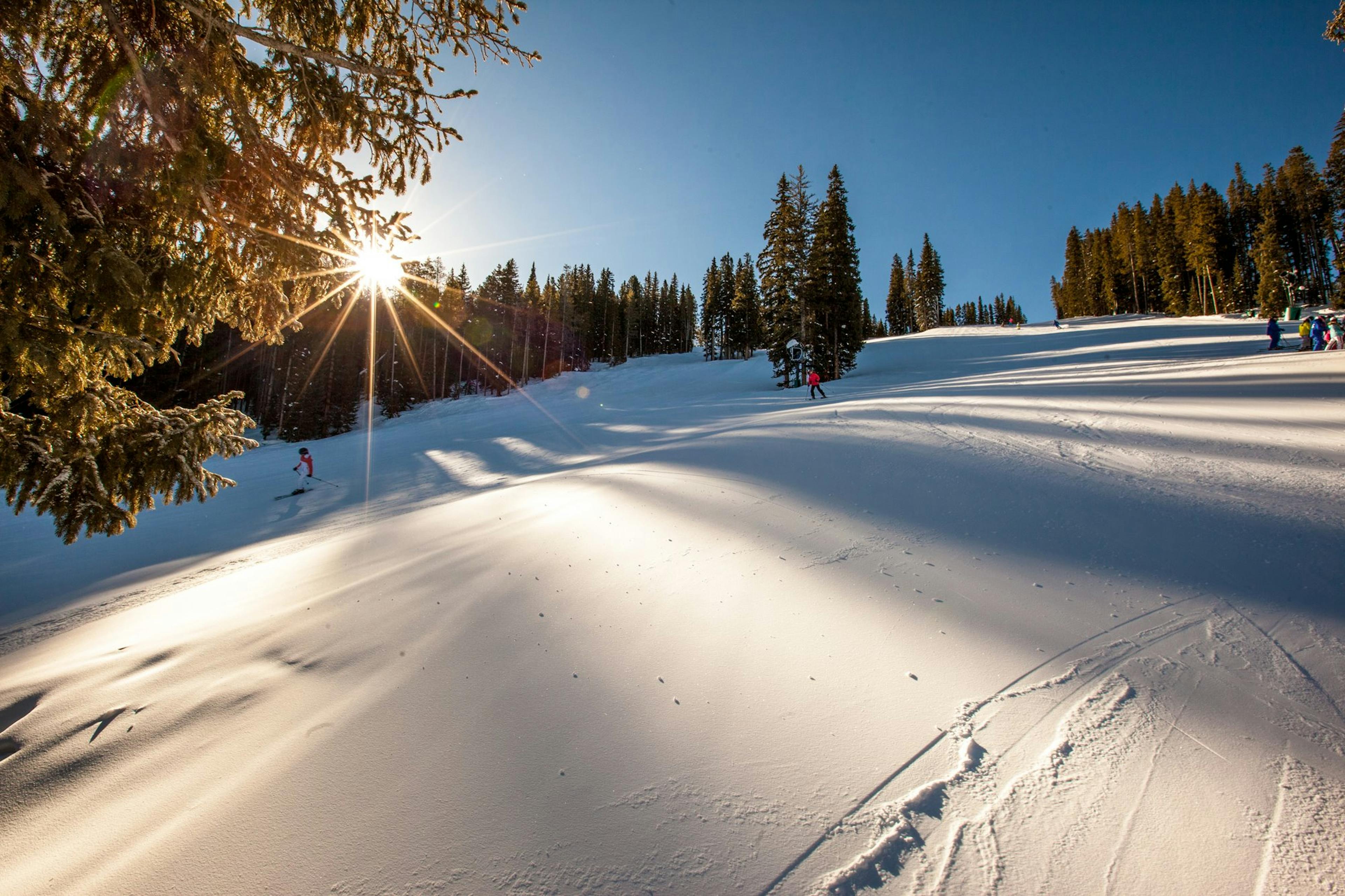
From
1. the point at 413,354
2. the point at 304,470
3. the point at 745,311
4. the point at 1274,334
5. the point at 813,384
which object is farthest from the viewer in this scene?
the point at 745,311

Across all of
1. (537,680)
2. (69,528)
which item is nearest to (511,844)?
(537,680)

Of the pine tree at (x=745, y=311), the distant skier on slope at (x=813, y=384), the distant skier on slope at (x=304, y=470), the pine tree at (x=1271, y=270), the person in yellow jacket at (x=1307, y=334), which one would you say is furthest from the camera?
the pine tree at (x=745, y=311)

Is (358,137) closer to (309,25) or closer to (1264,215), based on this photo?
(309,25)

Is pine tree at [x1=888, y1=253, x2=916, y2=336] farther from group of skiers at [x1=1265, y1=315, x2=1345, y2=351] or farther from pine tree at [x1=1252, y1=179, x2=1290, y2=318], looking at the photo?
group of skiers at [x1=1265, y1=315, x2=1345, y2=351]

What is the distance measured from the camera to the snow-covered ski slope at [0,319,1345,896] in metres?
1.78

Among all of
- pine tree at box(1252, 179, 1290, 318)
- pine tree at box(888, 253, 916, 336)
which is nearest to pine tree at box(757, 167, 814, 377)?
pine tree at box(1252, 179, 1290, 318)

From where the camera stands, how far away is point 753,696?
2.61 m

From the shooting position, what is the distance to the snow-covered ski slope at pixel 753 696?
1.78m

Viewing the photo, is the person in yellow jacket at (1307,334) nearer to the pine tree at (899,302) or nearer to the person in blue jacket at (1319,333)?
the person in blue jacket at (1319,333)

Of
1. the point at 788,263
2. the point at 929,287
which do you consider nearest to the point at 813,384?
the point at 788,263

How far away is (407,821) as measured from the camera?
76.0 inches

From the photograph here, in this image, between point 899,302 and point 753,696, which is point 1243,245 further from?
point 753,696

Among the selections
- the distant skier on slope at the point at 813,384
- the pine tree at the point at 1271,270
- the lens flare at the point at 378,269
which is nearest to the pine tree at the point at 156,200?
the lens flare at the point at 378,269

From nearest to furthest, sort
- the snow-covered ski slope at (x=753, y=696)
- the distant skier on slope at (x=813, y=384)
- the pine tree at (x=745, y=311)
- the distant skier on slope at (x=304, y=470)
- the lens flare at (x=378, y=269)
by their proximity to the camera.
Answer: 1. the snow-covered ski slope at (x=753, y=696)
2. the lens flare at (x=378, y=269)
3. the distant skier on slope at (x=304, y=470)
4. the distant skier on slope at (x=813, y=384)
5. the pine tree at (x=745, y=311)
